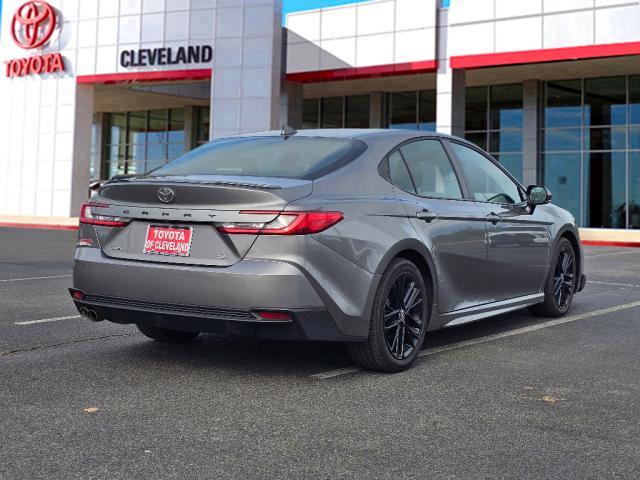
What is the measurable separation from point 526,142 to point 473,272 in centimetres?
2514

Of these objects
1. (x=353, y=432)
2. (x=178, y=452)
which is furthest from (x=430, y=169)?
(x=178, y=452)

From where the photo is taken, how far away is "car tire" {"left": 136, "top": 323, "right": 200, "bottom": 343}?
561 centimetres

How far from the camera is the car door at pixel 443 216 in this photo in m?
5.18

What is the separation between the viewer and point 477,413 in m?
4.02

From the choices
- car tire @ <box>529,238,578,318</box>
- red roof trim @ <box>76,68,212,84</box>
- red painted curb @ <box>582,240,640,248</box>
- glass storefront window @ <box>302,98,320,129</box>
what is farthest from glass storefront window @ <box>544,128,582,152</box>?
car tire @ <box>529,238,578,318</box>

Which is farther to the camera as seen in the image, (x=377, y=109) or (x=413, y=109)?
(x=377, y=109)

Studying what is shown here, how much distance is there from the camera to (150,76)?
101 feet

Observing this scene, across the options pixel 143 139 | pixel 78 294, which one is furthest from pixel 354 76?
pixel 78 294

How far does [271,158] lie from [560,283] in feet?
11.1

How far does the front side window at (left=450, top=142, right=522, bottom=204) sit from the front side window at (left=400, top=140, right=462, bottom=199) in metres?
0.18

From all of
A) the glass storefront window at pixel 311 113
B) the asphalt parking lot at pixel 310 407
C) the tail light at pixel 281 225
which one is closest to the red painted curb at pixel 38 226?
the glass storefront window at pixel 311 113

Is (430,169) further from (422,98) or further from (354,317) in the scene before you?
(422,98)

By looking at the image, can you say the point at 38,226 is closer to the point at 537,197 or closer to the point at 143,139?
the point at 143,139

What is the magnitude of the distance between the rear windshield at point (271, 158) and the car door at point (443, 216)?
39 cm
